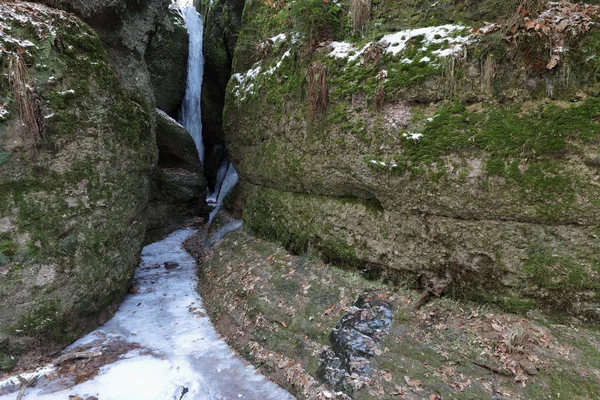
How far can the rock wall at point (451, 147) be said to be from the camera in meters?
4.21

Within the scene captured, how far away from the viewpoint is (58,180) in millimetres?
6020

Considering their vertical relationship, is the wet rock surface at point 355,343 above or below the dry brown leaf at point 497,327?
below

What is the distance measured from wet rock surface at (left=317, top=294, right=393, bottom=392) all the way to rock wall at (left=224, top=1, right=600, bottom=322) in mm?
756

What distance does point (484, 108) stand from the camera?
476 cm

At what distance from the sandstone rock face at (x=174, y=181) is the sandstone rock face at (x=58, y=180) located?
6.45 metres

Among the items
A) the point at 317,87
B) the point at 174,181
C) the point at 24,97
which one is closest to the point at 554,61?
the point at 317,87

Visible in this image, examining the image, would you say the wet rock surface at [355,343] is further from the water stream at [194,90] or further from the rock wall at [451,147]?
the water stream at [194,90]

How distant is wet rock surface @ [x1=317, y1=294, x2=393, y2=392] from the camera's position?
4.63m

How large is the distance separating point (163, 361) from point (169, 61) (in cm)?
1768

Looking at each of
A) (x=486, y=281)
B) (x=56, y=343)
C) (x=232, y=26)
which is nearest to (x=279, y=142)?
(x=486, y=281)

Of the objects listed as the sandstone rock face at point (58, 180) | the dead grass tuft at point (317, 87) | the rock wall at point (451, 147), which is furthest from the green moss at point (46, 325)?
the dead grass tuft at point (317, 87)

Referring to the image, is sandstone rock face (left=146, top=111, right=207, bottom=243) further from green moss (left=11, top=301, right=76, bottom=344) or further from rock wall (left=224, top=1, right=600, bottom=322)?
rock wall (left=224, top=1, right=600, bottom=322)

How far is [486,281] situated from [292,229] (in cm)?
398

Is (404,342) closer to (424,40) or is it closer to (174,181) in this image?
(424,40)
